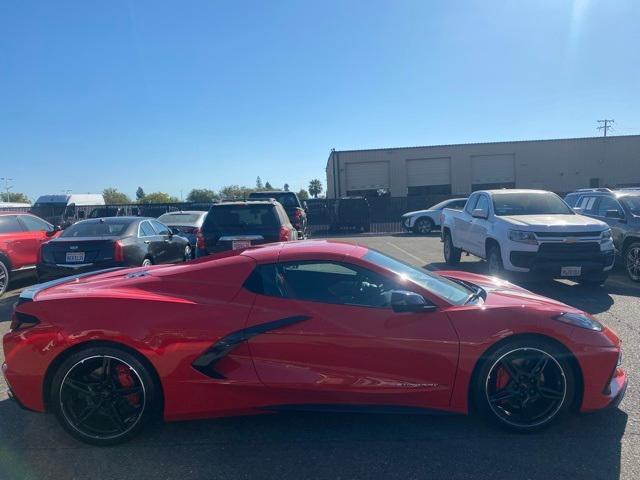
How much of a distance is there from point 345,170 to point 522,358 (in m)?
37.4

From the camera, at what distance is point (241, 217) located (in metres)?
8.16

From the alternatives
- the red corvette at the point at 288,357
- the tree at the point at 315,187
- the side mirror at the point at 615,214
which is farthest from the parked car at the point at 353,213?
the tree at the point at 315,187

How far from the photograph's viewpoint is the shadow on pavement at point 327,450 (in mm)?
2992

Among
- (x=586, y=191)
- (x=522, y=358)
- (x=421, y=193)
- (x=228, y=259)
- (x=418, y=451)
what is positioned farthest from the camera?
(x=421, y=193)

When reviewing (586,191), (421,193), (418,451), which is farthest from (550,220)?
(421,193)

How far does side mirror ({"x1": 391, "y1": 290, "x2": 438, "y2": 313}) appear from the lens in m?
3.35

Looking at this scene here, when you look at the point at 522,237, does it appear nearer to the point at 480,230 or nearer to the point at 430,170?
the point at 480,230

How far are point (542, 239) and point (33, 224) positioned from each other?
33.5ft

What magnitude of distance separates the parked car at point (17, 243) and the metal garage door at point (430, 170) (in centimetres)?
3280

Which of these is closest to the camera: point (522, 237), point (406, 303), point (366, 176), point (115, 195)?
point (406, 303)

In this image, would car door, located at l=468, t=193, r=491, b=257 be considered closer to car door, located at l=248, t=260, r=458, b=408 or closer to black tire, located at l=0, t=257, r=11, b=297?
car door, located at l=248, t=260, r=458, b=408

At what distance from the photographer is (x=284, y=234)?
8.13 m

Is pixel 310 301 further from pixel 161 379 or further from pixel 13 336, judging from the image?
pixel 13 336

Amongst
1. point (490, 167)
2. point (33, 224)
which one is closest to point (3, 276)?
point (33, 224)
